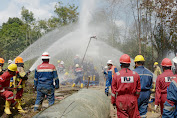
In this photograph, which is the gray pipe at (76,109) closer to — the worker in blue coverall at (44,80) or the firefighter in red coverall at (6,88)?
the worker in blue coverall at (44,80)

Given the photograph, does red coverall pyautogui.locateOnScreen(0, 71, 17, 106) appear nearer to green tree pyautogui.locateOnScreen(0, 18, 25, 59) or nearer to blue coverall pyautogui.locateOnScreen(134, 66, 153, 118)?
blue coverall pyautogui.locateOnScreen(134, 66, 153, 118)

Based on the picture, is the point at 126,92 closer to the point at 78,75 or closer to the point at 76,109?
the point at 76,109

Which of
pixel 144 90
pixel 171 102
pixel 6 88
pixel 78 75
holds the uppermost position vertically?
pixel 171 102

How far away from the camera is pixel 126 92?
357 centimetres

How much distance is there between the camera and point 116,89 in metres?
3.67

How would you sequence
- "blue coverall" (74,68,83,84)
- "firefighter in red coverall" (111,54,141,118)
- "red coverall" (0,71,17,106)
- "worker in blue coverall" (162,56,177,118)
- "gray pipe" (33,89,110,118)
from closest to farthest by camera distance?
"worker in blue coverall" (162,56,177,118), "gray pipe" (33,89,110,118), "firefighter in red coverall" (111,54,141,118), "red coverall" (0,71,17,106), "blue coverall" (74,68,83,84)

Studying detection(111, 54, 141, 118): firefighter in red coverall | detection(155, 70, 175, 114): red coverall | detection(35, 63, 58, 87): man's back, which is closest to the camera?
detection(111, 54, 141, 118): firefighter in red coverall

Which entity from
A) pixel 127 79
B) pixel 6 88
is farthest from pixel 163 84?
pixel 6 88

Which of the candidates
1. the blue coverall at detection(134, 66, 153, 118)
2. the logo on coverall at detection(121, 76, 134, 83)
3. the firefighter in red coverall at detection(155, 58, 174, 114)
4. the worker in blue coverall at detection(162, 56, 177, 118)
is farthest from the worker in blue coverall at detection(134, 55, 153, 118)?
the worker in blue coverall at detection(162, 56, 177, 118)

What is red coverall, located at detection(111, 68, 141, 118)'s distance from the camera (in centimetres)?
355

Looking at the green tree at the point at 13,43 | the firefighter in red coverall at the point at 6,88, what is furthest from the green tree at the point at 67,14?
the firefighter in red coverall at the point at 6,88

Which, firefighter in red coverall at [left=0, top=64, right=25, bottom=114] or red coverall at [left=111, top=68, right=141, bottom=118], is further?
firefighter in red coverall at [left=0, top=64, right=25, bottom=114]

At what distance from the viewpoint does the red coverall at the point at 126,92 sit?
3551mm

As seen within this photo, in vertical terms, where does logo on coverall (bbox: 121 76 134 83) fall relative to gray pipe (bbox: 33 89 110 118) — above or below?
above
